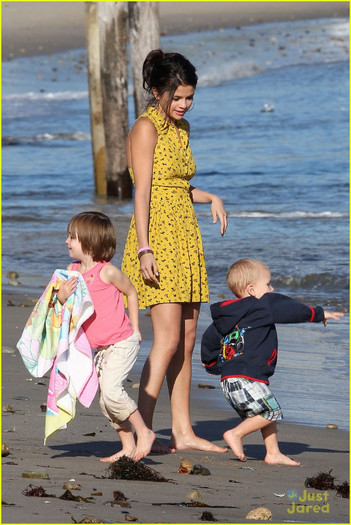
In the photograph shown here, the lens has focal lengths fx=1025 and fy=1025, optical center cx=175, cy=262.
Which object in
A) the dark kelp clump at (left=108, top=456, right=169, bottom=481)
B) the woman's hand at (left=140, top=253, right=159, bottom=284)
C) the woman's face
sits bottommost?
the dark kelp clump at (left=108, top=456, right=169, bottom=481)

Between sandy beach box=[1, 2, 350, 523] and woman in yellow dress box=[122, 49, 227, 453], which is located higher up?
woman in yellow dress box=[122, 49, 227, 453]

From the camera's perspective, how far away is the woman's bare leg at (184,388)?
4.70 m

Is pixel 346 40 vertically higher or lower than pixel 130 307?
higher

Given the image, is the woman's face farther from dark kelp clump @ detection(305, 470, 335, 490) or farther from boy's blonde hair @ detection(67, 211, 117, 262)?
dark kelp clump @ detection(305, 470, 335, 490)

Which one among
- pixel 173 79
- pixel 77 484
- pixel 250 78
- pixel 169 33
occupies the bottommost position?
pixel 77 484

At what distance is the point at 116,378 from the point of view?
167 inches

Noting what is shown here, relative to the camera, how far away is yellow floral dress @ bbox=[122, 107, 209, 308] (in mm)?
4582

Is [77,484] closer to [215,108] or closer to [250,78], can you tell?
[215,108]

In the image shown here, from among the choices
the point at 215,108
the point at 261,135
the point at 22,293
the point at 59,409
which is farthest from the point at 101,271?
the point at 215,108

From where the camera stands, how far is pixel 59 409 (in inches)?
165

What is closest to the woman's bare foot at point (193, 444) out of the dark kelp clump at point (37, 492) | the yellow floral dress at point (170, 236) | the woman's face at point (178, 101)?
the yellow floral dress at point (170, 236)

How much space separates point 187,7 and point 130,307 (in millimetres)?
37587

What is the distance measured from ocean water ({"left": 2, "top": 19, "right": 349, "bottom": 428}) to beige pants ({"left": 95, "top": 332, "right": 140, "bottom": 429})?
4.71 feet

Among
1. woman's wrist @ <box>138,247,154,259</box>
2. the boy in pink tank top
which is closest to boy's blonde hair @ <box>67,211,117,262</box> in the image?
the boy in pink tank top
